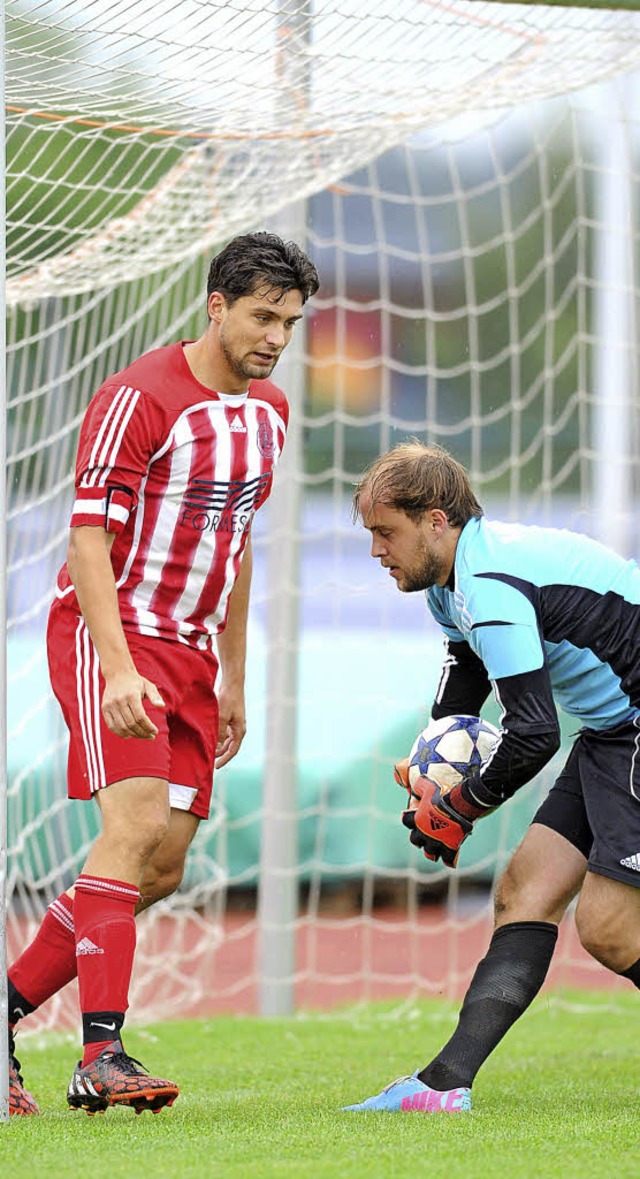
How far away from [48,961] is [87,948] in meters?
0.33

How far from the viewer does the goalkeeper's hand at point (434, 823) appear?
3760 millimetres

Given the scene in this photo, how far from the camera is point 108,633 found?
3.59 m

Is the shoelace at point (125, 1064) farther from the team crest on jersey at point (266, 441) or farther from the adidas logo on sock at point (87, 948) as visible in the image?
the team crest on jersey at point (266, 441)

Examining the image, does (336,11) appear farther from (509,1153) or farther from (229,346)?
(509,1153)

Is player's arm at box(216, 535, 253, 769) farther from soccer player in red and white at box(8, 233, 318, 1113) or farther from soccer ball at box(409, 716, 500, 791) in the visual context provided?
soccer ball at box(409, 716, 500, 791)

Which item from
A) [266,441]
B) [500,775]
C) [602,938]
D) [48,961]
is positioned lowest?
[48,961]

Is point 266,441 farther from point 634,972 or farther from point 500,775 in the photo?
point 634,972

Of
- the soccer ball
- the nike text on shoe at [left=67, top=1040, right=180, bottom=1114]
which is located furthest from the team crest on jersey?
the nike text on shoe at [left=67, top=1040, right=180, bottom=1114]

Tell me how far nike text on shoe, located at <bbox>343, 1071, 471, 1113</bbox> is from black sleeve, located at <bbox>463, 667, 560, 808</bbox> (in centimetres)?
74

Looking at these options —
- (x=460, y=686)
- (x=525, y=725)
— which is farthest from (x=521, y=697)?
(x=460, y=686)

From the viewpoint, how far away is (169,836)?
12.8 feet

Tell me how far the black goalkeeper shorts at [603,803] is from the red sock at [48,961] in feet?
3.90

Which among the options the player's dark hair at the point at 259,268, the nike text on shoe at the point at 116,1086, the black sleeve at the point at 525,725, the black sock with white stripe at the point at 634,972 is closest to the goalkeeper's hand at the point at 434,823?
the black sleeve at the point at 525,725

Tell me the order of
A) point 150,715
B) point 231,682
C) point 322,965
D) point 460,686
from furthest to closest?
point 322,965 < point 231,682 < point 460,686 < point 150,715
